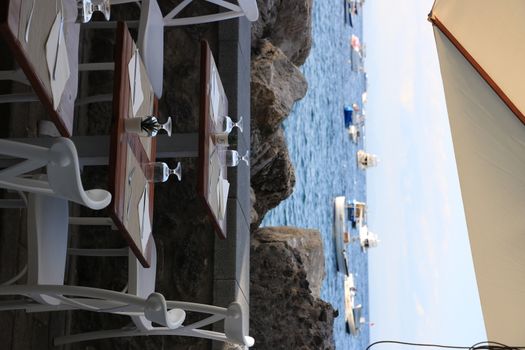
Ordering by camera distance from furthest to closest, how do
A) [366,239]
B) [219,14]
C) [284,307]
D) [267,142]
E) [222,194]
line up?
1. [366,239]
2. [267,142]
3. [284,307]
4. [219,14]
5. [222,194]

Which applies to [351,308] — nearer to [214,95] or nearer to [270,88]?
[270,88]

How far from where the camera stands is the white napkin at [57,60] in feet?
6.60

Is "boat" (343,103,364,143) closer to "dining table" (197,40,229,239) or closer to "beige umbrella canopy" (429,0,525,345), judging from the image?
"beige umbrella canopy" (429,0,525,345)

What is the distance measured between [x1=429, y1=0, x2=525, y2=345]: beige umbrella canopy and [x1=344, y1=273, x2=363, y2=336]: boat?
4941 mm

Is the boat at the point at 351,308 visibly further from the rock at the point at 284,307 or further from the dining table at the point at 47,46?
the dining table at the point at 47,46

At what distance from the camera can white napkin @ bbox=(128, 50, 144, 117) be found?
8.47ft

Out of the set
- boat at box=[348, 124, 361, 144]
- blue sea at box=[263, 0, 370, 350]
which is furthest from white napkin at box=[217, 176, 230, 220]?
boat at box=[348, 124, 361, 144]

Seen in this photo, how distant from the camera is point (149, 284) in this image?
297 cm

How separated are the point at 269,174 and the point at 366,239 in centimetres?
587

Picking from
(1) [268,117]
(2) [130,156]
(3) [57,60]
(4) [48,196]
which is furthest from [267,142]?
(3) [57,60]

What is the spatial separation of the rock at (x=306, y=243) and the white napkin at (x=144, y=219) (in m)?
2.10

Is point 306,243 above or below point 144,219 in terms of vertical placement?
above

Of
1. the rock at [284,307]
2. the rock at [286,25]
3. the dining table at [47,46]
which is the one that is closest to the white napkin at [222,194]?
the dining table at [47,46]

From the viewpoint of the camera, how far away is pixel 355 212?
9883 mm
